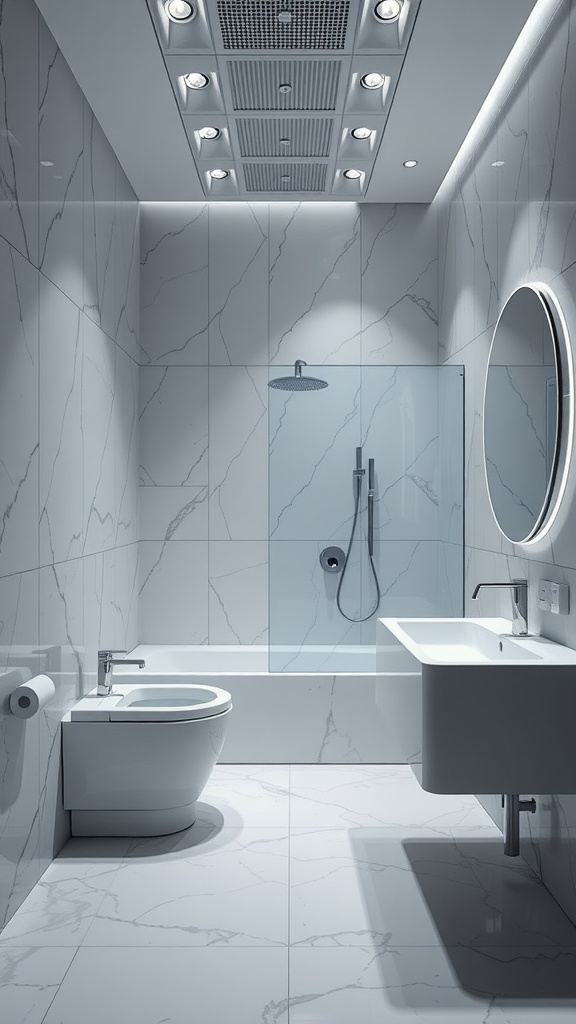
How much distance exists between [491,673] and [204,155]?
2.61 m

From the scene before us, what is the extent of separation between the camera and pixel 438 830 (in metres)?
2.94

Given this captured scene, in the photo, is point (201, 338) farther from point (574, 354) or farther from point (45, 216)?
point (574, 354)

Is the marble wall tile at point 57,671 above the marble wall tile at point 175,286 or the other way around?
the other way around

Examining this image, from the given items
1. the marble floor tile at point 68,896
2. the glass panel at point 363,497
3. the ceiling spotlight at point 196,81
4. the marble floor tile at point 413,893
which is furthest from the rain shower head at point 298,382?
the marble floor tile at point 68,896

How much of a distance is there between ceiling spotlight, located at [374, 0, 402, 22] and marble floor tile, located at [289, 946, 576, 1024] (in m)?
2.78

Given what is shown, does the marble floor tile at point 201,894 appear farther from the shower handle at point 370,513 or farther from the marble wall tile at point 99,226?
the marble wall tile at point 99,226

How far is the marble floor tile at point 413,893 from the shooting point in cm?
219

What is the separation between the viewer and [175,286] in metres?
4.23

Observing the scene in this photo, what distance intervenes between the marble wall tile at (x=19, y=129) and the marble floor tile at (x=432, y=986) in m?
2.10

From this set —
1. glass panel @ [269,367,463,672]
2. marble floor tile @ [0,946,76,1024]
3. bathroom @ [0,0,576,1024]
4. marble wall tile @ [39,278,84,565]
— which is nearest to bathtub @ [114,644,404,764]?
bathroom @ [0,0,576,1024]

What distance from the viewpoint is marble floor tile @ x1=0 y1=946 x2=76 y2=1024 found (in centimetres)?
183

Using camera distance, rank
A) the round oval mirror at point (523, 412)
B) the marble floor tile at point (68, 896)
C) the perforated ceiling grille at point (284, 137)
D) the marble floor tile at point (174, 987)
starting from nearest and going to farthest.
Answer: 1. the marble floor tile at point (174, 987)
2. the marble floor tile at point (68, 896)
3. the round oval mirror at point (523, 412)
4. the perforated ceiling grille at point (284, 137)

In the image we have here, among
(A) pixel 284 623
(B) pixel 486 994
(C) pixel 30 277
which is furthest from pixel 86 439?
(B) pixel 486 994

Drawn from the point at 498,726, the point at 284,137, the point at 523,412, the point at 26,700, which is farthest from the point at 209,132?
the point at 498,726
